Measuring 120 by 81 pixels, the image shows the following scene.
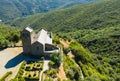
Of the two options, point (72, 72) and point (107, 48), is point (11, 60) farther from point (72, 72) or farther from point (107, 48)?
point (107, 48)

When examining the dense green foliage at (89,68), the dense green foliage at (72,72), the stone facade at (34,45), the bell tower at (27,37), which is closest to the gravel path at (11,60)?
the stone facade at (34,45)

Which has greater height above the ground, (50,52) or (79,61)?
(50,52)

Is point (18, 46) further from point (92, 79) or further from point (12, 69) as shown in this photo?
point (92, 79)

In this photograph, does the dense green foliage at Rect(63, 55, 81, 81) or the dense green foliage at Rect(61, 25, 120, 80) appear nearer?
the dense green foliage at Rect(63, 55, 81, 81)

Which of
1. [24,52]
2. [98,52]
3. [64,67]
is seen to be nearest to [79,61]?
[64,67]

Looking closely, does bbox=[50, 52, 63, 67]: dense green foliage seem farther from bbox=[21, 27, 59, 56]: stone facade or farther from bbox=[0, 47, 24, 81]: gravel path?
bbox=[0, 47, 24, 81]: gravel path

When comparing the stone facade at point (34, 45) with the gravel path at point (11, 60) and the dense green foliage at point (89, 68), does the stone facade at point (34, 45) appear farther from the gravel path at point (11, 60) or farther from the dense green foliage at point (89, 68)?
the dense green foliage at point (89, 68)

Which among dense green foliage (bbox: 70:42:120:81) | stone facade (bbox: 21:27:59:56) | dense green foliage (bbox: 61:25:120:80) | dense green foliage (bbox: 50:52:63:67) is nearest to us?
dense green foliage (bbox: 50:52:63:67)

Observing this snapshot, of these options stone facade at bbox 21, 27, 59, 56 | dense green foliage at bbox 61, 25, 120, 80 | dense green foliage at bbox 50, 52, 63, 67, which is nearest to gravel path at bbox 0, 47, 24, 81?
stone facade at bbox 21, 27, 59, 56
